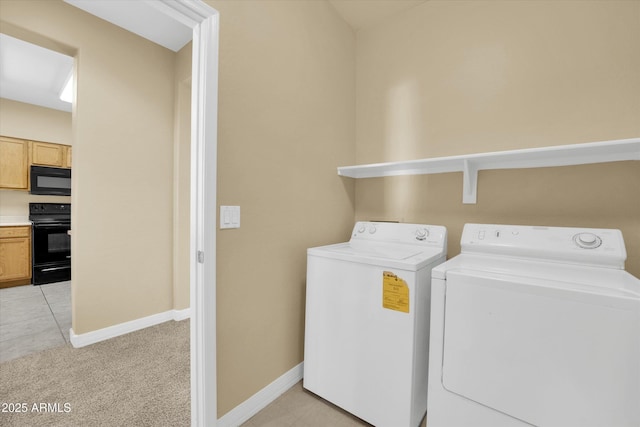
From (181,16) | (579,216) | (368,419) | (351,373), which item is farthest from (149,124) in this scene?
(579,216)

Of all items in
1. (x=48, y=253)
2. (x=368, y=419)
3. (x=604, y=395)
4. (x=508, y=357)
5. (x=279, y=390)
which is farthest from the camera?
(x=48, y=253)

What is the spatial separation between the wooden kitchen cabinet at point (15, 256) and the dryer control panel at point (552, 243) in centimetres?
534

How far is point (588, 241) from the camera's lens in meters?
1.20

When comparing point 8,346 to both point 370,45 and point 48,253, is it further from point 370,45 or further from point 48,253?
point 370,45

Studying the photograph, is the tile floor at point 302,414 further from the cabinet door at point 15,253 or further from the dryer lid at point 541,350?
→ the cabinet door at point 15,253

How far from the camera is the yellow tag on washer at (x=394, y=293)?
123 cm

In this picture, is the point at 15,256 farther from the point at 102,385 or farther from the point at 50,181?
the point at 102,385

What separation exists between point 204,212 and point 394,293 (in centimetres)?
95

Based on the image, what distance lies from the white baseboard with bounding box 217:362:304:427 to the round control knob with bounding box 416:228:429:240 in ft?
3.70

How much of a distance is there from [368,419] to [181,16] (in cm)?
211

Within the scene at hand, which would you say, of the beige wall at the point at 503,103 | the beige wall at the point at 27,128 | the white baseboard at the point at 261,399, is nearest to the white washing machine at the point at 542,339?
the beige wall at the point at 503,103

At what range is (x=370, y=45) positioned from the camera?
216cm

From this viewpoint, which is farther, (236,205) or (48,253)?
(48,253)

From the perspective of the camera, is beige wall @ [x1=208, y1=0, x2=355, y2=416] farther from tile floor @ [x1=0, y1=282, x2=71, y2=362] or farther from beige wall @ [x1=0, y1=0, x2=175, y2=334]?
tile floor @ [x1=0, y1=282, x2=71, y2=362]
